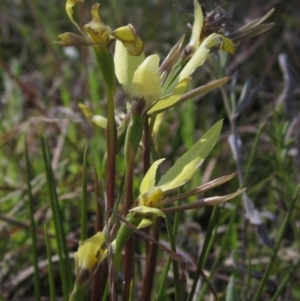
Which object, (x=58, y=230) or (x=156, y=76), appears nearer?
(x=156, y=76)

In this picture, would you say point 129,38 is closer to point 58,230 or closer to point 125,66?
point 125,66

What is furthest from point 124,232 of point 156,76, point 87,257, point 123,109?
point 123,109

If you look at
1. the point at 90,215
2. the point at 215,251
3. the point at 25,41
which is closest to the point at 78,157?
the point at 90,215

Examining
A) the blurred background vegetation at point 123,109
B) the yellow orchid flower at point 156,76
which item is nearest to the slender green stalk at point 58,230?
the blurred background vegetation at point 123,109

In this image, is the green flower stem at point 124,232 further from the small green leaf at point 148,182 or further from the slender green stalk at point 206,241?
the slender green stalk at point 206,241

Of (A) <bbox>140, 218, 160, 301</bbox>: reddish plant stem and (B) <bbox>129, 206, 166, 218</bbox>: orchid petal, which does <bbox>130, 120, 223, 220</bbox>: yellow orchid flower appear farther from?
(A) <bbox>140, 218, 160, 301</bbox>: reddish plant stem

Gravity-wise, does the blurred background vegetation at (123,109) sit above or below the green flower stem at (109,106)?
below

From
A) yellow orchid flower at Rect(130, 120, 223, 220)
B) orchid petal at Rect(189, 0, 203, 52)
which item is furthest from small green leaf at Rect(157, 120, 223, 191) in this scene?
orchid petal at Rect(189, 0, 203, 52)
